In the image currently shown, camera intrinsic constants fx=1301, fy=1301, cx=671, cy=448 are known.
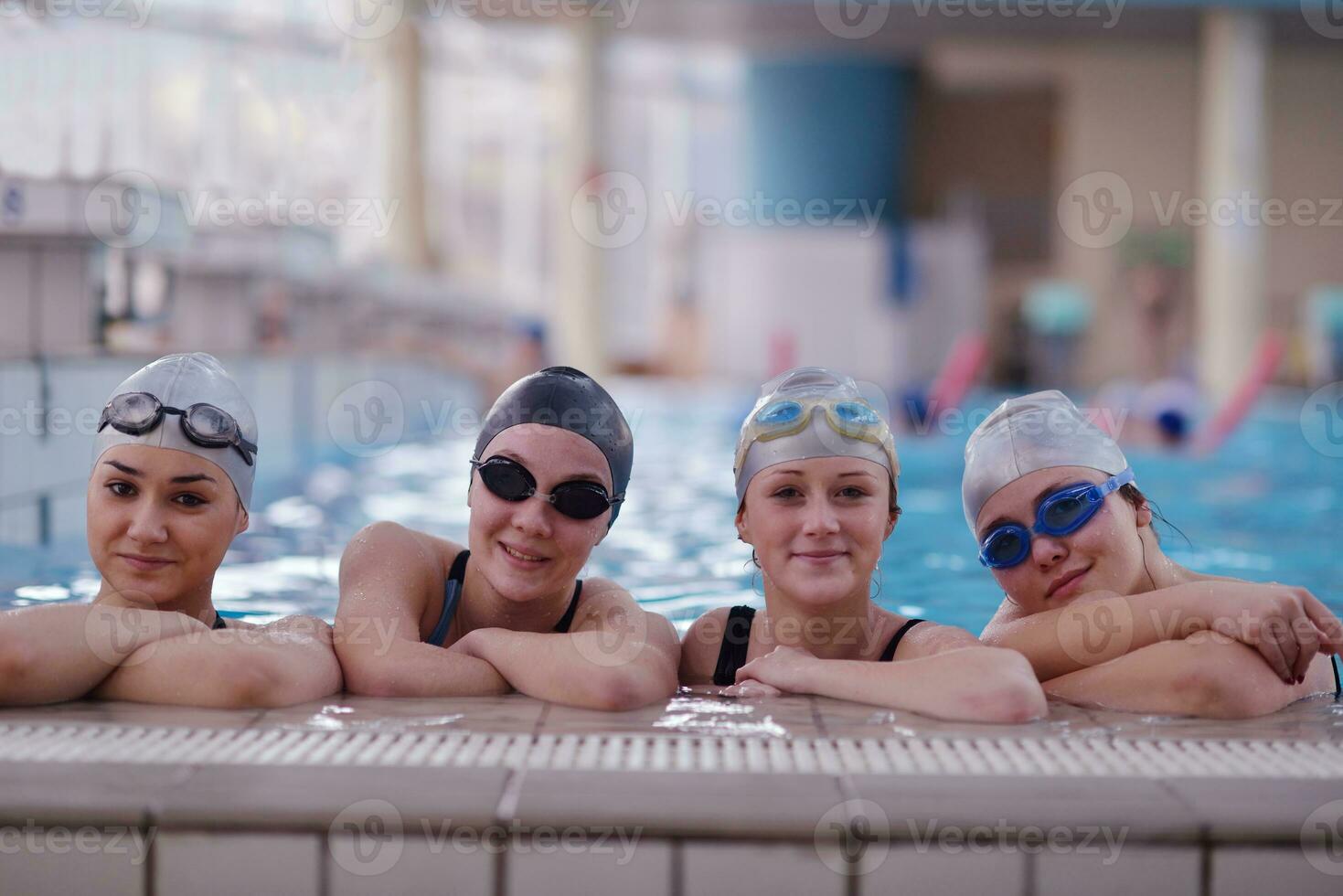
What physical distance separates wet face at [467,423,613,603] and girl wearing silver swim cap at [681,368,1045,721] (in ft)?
1.19

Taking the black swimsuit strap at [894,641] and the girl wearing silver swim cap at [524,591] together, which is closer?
the girl wearing silver swim cap at [524,591]

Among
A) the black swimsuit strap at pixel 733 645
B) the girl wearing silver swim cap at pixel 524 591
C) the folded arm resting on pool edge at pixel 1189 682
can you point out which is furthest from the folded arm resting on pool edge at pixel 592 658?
the folded arm resting on pool edge at pixel 1189 682

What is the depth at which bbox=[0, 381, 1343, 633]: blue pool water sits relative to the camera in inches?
194

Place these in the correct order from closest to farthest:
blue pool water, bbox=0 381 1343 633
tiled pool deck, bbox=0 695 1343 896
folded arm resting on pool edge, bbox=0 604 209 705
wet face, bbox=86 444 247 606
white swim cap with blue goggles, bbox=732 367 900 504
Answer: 1. tiled pool deck, bbox=0 695 1343 896
2. folded arm resting on pool edge, bbox=0 604 209 705
3. wet face, bbox=86 444 247 606
4. white swim cap with blue goggles, bbox=732 367 900 504
5. blue pool water, bbox=0 381 1343 633

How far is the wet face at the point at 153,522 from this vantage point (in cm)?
264

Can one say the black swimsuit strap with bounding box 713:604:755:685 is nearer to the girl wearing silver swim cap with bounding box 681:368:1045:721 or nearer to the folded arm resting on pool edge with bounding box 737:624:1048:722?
the girl wearing silver swim cap with bounding box 681:368:1045:721

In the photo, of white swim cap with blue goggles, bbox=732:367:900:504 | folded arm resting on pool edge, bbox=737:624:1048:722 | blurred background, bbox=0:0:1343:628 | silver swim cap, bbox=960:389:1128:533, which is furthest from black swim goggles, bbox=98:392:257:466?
blurred background, bbox=0:0:1343:628

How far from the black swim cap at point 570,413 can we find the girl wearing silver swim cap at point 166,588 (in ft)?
1.82

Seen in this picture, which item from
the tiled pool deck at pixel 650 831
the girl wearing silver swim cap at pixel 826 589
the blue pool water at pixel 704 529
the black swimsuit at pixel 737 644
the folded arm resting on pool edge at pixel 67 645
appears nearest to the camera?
the tiled pool deck at pixel 650 831

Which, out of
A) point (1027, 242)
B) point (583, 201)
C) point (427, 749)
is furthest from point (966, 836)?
point (1027, 242)

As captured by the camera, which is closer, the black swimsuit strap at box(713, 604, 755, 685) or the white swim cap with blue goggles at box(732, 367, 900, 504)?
the white swim cap with blue goggles at box(732, 367, 900, 504)

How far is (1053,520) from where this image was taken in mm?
2820

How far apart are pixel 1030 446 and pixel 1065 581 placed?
12.1 inches

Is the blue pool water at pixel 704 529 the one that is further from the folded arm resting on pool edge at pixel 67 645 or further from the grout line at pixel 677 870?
the grout line at pixel 677 870
